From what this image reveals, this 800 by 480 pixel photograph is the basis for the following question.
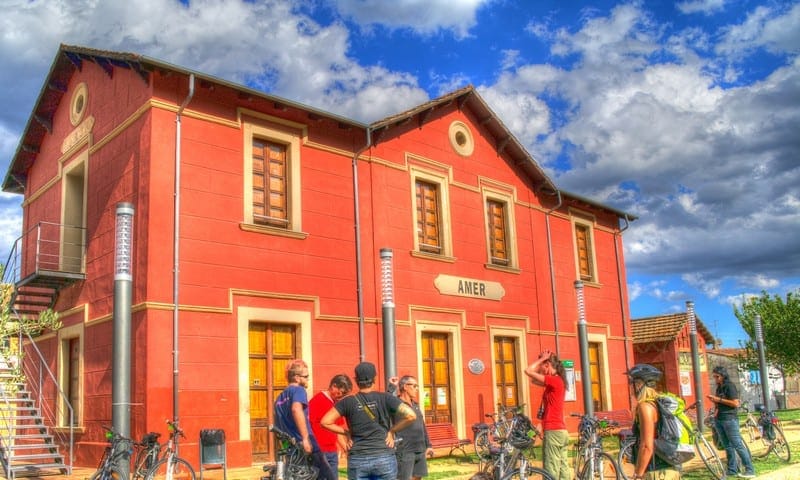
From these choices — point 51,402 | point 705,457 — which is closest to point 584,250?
point 705,457

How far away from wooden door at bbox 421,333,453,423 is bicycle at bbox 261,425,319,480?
858cm

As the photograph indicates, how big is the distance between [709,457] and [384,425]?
657cm

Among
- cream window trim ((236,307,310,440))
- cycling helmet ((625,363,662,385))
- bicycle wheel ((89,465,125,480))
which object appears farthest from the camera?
cream window trim ((236,307,310,440))

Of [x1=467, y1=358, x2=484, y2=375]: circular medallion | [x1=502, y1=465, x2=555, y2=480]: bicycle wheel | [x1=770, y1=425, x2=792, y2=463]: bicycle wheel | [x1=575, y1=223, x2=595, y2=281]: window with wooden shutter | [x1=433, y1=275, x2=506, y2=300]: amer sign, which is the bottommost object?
[x1=770, y1=425, x2=792, y2=463]: bicycle wheel

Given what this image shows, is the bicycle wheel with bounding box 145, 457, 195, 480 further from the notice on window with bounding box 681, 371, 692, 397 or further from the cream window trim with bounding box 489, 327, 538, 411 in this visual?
the notice on window with bounding box 681, 371, 692, 397

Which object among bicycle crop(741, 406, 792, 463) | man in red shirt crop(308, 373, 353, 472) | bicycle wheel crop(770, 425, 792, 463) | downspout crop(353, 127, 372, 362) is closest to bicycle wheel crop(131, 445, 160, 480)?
man in red shirt crop(308, 373, 353, 472)

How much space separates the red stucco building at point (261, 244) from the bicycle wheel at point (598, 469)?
597 centimetres

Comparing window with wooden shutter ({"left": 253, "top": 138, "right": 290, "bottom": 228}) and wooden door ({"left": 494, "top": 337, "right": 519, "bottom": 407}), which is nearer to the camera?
window with wooden shutter ({"left": 253, "top": 138, "right": 290, "bottom": 228})

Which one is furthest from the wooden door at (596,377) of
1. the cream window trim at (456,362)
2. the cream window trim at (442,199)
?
the cream window trim at (442,199)

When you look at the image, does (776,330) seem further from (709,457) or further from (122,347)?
(122,347)

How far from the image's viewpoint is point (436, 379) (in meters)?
16.3

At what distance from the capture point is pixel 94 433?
1280 cm

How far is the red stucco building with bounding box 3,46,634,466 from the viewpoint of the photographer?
486 inches

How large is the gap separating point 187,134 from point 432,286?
6.28 meters
